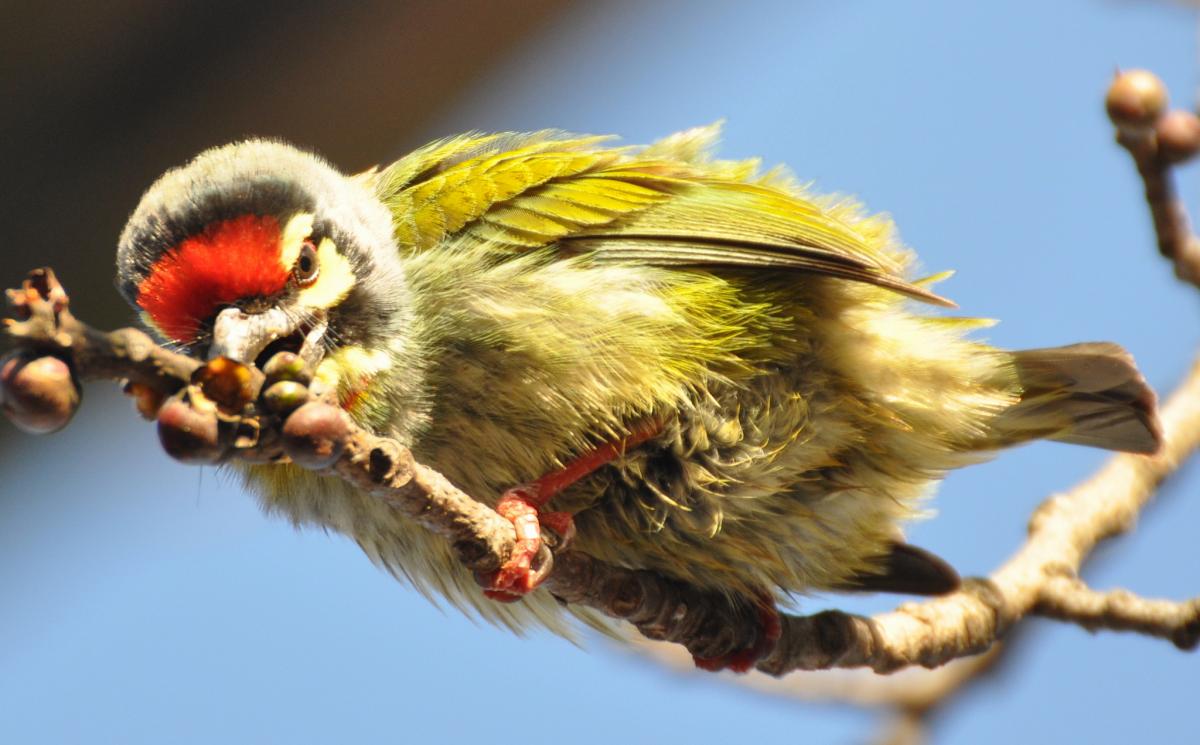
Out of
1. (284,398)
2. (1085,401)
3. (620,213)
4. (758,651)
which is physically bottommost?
(758,651)

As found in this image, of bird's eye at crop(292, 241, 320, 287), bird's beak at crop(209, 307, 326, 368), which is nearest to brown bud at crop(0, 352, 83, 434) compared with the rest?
bird's beak at crop(209, 307, 326, 368)

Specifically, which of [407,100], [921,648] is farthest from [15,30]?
[921,648]

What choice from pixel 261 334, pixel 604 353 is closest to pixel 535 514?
pixel 604 353

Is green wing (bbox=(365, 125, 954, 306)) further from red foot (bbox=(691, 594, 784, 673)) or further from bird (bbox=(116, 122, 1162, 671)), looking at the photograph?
red foot (bbox=(691, 594, 784, 673))

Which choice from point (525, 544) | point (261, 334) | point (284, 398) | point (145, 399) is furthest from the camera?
point (261, 334)

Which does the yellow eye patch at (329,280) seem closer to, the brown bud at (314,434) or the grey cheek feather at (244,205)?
the grey cheek feather at (244,205)

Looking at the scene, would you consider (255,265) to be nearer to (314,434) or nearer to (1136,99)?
(314,434)

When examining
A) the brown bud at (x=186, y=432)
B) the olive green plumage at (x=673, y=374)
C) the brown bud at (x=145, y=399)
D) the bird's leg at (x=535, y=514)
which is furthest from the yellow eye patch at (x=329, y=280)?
the brown bud at (x=186, y=432)

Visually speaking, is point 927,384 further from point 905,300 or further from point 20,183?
point 20,183
